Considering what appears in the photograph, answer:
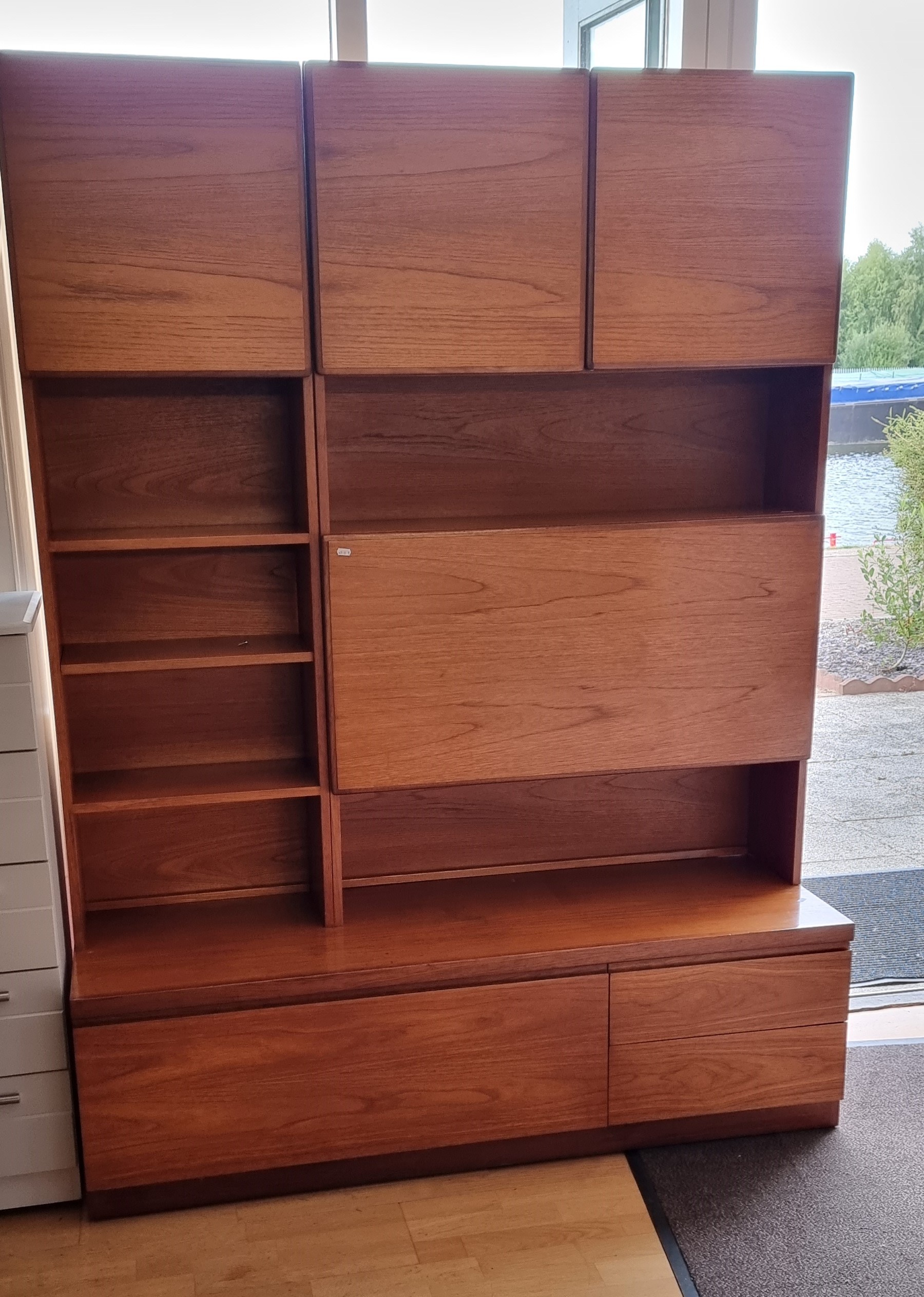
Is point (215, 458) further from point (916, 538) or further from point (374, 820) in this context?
point (916, 538)

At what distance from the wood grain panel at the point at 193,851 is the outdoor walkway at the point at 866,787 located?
1.30m

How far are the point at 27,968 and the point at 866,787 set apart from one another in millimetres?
2003

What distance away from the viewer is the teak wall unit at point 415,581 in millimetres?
1877

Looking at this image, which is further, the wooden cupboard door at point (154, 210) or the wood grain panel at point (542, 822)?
the wood grain panel at point (542, 822)

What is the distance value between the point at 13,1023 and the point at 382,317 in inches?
53.5

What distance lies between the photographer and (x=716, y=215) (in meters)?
2.01

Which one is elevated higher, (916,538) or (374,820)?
(916,538)

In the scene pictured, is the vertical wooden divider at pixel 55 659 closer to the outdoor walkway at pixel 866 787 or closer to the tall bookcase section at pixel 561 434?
the tall bookcase section at pixel 561 434

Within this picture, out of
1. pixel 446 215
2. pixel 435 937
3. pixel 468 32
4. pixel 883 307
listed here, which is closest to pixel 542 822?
pixel 435 937

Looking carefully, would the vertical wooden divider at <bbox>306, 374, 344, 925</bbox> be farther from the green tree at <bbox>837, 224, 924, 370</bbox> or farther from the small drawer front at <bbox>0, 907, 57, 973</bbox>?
the green tree at <bbox>837, 224, 924, 370</bbox>

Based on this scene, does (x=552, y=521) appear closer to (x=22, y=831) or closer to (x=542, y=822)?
(x=542, y=822)

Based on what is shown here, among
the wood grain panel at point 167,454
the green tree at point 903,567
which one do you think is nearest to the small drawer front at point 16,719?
the wood grain panel at point 167,454

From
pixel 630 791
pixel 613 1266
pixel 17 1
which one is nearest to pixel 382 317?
pixel 17 1

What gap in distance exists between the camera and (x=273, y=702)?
230cm
